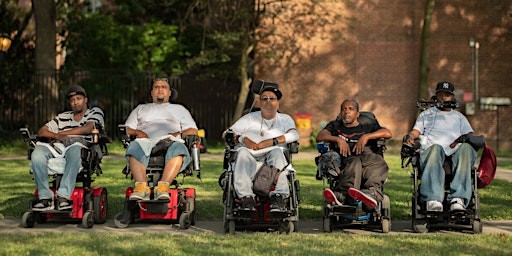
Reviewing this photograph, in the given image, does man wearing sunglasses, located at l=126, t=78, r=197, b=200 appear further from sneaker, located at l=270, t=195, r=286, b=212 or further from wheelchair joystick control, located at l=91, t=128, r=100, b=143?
sneaker, located at l=270, t=195, r=286, b=212

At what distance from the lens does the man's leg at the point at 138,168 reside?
980 centimetres

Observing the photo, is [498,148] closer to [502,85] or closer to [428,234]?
[502,85]

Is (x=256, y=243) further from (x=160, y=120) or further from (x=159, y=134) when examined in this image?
(x=160, y=120)

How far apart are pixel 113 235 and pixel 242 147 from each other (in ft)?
5.54

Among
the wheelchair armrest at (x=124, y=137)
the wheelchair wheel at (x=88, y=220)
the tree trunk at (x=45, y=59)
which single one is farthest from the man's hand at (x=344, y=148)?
the tree trunk at (x=45, y=59)

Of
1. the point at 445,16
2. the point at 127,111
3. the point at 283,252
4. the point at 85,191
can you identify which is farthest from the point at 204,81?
the point at 283,252

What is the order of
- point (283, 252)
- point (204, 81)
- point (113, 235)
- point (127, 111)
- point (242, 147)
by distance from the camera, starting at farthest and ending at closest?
1. point (204, 81)
2. point (127, 111)
3. point (242, 147)
4. point (113, 235)
5. point (283, 252)

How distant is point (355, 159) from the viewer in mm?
9805

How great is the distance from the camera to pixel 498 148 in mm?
28641

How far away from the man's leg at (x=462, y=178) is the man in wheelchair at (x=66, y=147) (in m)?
3.78

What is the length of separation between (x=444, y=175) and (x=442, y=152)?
251 mm

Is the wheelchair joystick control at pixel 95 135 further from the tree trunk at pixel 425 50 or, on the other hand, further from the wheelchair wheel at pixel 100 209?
the tree trunk at pixel 425 50

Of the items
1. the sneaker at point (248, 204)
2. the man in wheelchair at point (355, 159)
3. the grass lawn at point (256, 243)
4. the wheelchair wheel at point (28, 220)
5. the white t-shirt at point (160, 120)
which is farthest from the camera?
the white t-shirt at point (160, 120)

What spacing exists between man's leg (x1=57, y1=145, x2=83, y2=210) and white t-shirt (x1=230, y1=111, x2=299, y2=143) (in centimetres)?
166
